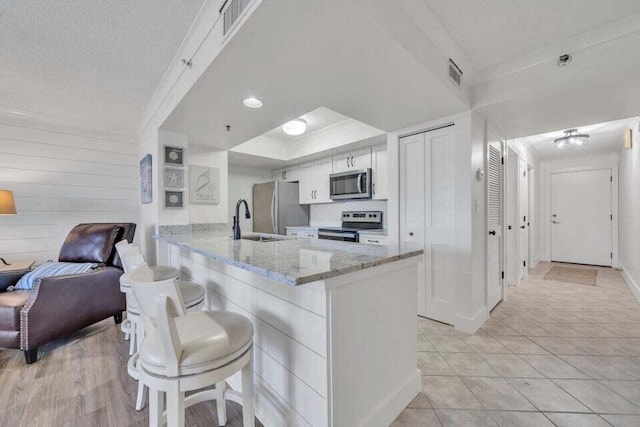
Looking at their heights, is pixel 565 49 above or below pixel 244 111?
above

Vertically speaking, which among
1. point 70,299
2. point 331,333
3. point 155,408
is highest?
point 331,333

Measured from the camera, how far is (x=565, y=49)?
188 cm

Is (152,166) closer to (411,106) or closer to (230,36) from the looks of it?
(230,36)

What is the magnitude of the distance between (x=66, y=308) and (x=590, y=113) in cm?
489

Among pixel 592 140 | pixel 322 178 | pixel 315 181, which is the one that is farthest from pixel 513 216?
pixel 315 181

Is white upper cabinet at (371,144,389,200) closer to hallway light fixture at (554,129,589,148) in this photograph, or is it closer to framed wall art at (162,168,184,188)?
framed wall art at (162,168,184,188)

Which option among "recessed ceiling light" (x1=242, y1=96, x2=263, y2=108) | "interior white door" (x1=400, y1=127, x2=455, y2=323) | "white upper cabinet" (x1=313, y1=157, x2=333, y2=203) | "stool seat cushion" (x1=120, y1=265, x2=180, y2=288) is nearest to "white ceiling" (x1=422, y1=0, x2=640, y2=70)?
"interior white door" (x1=400, y1=127, x2=455, y2=323)

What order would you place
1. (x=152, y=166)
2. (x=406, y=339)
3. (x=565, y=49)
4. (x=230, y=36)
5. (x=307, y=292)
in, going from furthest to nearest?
(x=152, y=166) → (x=565, y=49) → (x=406, y=339) → (x=230, y=36) → (x=307, y=292)

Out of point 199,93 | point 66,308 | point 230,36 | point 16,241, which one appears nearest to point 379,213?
point 199,93

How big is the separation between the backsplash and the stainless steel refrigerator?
0.78 ft

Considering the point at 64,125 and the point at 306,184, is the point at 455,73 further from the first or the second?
the point at 64,125

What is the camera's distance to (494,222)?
2.93 metres

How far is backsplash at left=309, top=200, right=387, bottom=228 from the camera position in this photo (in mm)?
4048

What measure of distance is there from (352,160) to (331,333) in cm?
327
